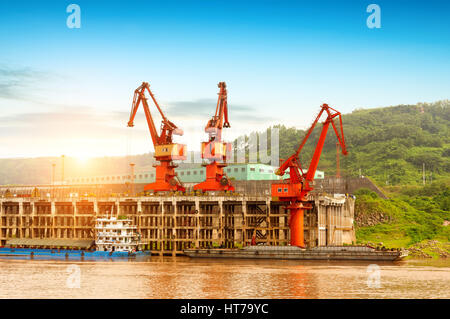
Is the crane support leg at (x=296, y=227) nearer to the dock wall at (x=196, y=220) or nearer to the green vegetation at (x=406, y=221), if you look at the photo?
the dock wall at (x=196, y=220)

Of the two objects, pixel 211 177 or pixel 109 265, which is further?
pixel 211 177

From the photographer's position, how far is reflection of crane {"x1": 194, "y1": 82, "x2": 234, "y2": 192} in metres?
121

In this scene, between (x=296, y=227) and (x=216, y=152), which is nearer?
(x=296, y=227)

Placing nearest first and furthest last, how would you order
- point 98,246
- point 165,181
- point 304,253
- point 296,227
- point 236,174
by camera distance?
point 304,253 < point 296,227 < point 98,246 < point 165,181 < point 236,174

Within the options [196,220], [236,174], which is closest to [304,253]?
[196,220]

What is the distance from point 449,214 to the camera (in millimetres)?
128375

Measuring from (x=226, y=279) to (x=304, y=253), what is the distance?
100 feet

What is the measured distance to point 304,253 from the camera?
98.2 metres

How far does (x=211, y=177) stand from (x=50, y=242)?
110ft

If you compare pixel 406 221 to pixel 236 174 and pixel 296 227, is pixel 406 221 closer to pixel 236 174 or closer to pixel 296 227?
pixel 296 227

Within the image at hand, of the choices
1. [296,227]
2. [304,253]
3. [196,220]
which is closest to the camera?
[304,253]

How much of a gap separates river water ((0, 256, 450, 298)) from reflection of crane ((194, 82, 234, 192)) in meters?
29.0
